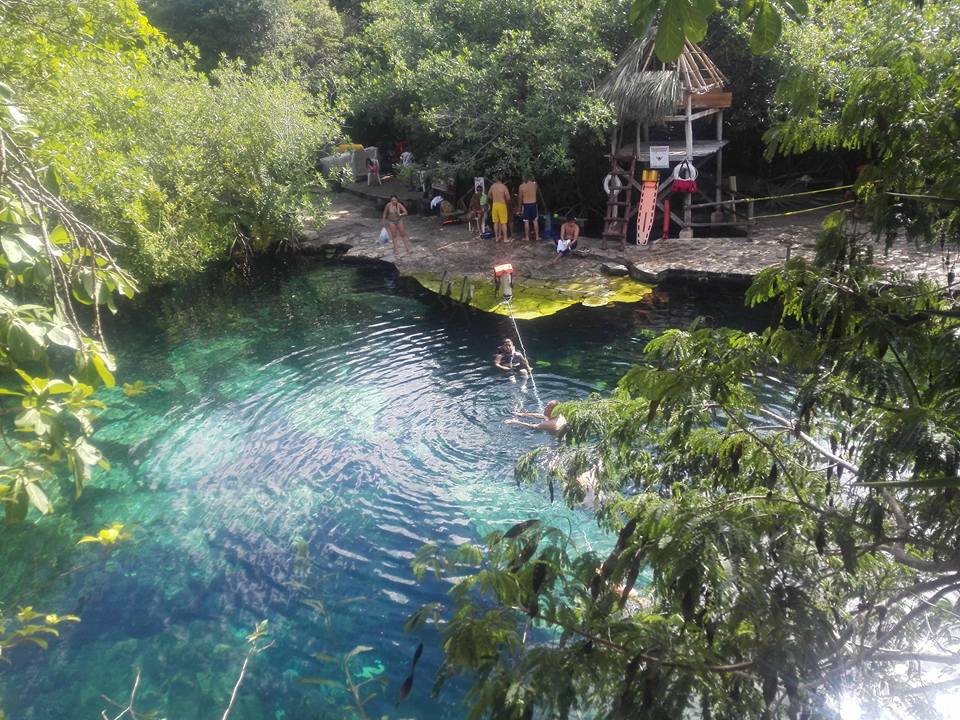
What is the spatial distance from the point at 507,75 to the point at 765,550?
50.6ft

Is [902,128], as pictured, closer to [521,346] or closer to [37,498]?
[37,498]

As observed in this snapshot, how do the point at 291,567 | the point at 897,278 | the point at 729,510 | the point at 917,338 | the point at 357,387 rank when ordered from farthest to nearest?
the point at 357,387, the point at 291,567, the point at 897,278, the point at 729,510, the point at 917,338

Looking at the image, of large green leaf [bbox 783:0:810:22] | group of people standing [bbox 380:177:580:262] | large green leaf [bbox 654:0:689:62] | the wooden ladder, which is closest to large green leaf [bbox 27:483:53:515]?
large green leaf [bbox 654:0:689:62]

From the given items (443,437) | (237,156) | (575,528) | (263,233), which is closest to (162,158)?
(237,156)

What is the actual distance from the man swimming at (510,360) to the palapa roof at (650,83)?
23.1ft

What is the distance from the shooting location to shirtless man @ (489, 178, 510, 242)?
16.0m

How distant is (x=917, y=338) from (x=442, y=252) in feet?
48.2

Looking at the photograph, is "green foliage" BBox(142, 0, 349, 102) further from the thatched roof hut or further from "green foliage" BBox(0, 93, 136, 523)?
"green foliage" BBox(0, 93, 136, 523)

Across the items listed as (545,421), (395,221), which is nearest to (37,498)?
(545,421)

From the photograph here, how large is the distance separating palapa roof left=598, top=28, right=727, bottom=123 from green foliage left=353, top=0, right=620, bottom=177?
1.72 ft

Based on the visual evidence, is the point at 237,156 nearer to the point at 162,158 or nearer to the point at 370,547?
the point at 162,158

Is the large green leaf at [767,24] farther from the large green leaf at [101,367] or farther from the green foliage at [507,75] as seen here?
the green foliage at [507,75]

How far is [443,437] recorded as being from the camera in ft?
28.6

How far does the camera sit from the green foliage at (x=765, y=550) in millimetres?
2447
